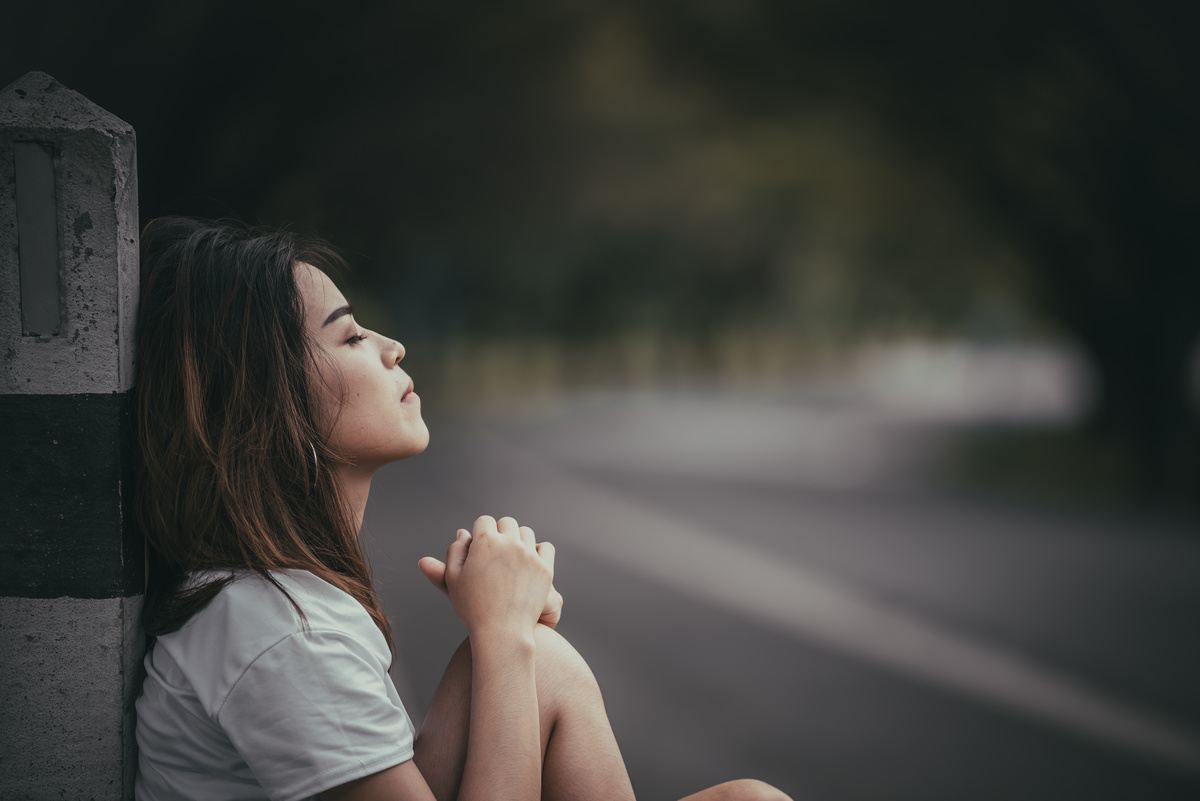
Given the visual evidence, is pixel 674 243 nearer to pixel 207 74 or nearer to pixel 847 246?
pixel 847 246

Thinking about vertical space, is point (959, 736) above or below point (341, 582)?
below

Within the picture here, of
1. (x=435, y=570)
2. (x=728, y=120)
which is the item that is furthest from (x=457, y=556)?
(x=728, y=120)

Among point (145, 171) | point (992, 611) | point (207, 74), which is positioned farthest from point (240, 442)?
point (992, 611)

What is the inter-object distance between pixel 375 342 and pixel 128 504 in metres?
0.53

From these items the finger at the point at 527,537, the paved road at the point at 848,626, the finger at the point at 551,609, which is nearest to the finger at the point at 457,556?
the finger at the point at 527,537

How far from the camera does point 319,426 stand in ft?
5.64

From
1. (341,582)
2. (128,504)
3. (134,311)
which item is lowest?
(341,582)

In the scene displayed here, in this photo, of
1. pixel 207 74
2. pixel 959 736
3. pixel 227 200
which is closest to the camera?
pixel 959 736

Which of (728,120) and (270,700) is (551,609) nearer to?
(270,700)

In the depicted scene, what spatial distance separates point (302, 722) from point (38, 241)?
0.89 metres

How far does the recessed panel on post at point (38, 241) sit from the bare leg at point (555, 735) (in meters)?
0.93

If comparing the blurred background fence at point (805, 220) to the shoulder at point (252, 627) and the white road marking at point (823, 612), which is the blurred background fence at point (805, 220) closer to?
the white road marking at point (823, 612)

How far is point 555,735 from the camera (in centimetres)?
179

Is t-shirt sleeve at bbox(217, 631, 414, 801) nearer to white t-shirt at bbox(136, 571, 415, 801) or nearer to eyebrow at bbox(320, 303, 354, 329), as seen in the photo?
white t-shirt at bbox(136, 571, 415, 801)
